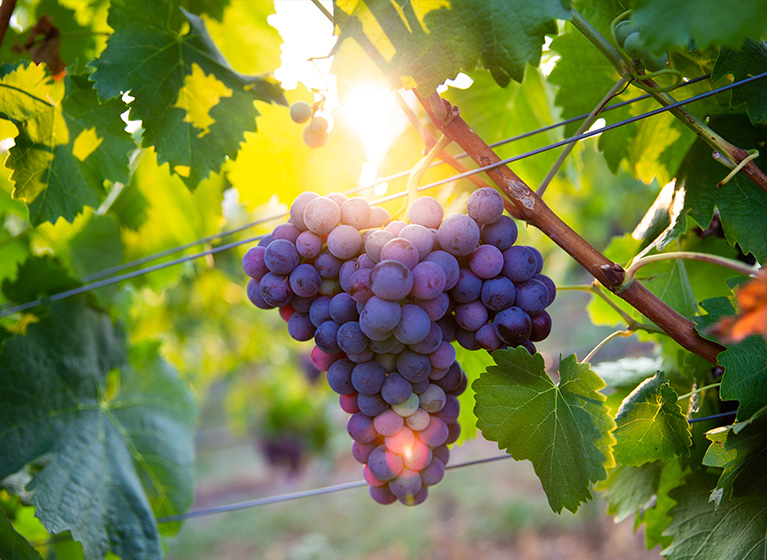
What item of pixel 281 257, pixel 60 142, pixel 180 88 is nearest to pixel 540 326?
pixel 281 257

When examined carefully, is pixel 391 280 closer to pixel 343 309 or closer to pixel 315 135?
pixel 343 309

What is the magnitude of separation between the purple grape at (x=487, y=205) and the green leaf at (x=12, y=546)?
926 millimetres

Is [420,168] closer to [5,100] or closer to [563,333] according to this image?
[5,100]

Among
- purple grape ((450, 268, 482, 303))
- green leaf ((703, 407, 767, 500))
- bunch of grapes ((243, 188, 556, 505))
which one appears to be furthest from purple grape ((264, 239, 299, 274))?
green leaf ((703, 407, 767, 500))

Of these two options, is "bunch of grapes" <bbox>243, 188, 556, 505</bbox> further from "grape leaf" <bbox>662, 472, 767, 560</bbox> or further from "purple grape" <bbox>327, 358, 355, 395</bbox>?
"grape leaf" <bbox>662, 472, 767, 560</bbox>

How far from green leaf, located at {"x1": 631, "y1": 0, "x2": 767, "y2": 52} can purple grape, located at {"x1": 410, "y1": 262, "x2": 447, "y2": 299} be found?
1.06 ft

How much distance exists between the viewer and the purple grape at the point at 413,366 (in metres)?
0.66

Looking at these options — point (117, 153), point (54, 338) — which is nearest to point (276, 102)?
point (117, 153)

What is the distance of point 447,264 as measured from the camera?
0.63m

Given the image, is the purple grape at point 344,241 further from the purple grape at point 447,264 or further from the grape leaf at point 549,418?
the grape leaf at point 549,418

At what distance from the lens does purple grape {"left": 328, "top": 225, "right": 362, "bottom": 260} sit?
2.18 ft


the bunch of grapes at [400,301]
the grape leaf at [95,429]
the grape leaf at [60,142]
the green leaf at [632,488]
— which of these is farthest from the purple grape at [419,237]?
the grape leaf at [95,429]

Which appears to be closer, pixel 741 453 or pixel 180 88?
pixel 741 453

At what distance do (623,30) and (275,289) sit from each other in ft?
Result: 1.87
